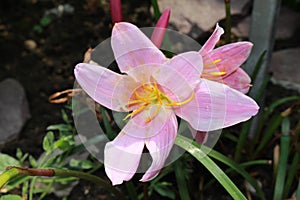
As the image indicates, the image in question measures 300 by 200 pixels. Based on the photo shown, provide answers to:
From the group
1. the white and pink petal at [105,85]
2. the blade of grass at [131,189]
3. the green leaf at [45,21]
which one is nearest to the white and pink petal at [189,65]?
the white and pink petal at [105,85]

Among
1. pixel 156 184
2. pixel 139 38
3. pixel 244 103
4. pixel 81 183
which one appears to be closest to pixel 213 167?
pixel 244 103

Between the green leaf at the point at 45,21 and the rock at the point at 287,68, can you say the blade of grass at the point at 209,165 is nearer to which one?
the rock at the point at 287,68

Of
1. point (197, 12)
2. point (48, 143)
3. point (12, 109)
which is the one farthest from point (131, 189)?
point (197, 12)

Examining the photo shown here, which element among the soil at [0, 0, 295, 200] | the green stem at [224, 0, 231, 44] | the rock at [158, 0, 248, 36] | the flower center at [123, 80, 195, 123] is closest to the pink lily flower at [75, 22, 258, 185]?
the flower center at [123, 80, 195, 123]

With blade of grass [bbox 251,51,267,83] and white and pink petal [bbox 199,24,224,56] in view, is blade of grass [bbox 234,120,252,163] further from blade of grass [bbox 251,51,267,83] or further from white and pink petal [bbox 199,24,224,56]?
white and pink petal [bbox 199,24,224,56]

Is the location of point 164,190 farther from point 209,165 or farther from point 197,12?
point 197,12

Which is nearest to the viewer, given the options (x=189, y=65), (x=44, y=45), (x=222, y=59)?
(x=189, y=65)
